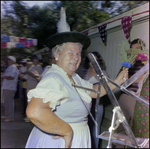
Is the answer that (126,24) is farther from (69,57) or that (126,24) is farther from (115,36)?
(69,57)

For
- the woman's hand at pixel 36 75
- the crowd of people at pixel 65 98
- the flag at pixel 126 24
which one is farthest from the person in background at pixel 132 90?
the woman's hand at pixel 36 75

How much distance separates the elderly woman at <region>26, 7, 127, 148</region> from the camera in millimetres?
1042

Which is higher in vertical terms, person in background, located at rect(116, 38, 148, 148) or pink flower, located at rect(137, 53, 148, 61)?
pink flower, located at rect(137, 53, 148, 61)

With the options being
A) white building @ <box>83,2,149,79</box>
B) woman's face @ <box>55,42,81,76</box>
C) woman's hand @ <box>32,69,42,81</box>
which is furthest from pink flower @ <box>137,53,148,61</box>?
woman's hand @ <box>32,69,42,81</box>

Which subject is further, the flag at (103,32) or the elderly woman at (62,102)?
the flag at (103,32)

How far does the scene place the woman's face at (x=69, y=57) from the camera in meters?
1.30

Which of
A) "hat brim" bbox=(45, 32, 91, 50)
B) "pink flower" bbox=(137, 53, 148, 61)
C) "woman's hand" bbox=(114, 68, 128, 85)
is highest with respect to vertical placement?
"hat brim" bbox=(45, 32, 91, 50)

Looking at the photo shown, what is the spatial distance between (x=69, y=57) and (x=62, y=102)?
31cm

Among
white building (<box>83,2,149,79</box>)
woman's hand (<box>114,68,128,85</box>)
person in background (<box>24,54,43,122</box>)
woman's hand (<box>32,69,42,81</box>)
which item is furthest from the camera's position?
person in background (<box>24,54,43,122</box>)

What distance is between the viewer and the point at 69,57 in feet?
4.26

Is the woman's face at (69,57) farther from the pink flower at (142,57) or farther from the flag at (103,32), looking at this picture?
the pink flower at (142,57)

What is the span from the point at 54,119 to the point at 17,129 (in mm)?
1688

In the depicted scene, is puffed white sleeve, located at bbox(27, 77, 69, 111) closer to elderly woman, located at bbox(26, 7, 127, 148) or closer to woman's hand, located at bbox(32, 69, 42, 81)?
elderly woman, located at bbox(26, 7, 127, 148)

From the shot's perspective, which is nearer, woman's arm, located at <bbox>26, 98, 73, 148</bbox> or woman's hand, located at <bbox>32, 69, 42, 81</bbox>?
woman's arm, located at <bbox>26, 98, 73, 148</bbox>
